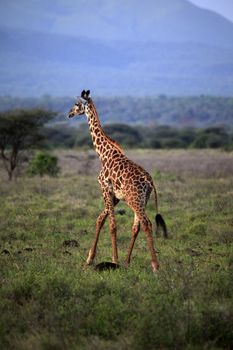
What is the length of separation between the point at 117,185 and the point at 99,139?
116 centimetres

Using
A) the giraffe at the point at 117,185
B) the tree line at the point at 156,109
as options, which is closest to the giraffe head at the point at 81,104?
the giraffe at the point at 117,185

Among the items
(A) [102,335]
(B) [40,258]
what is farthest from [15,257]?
(A) [102,335]

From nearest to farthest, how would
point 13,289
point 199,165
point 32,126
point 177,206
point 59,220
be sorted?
point 13,289 < point 59,220 < point 177,206 < point 32,126 < point 199,165

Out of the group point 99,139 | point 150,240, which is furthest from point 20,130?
point 150,240

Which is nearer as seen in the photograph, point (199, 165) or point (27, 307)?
point (27, 307)

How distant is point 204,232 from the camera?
1215 centimetres

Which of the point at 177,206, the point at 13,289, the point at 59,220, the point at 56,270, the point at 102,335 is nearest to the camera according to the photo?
the point at 102,335

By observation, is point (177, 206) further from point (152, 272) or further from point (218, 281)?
point (218, 281)

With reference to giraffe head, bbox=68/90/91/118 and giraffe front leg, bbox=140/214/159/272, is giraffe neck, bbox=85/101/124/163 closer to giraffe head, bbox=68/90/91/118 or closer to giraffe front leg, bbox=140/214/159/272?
giraffe head, bbox=68/90/91/118

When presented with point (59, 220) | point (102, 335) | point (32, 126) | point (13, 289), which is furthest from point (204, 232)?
point (32, 126)

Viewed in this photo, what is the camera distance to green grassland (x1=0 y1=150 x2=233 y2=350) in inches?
245

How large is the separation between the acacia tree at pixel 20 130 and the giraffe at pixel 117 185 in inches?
537

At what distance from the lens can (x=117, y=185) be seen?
9633 mm

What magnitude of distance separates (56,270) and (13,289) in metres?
0.96
